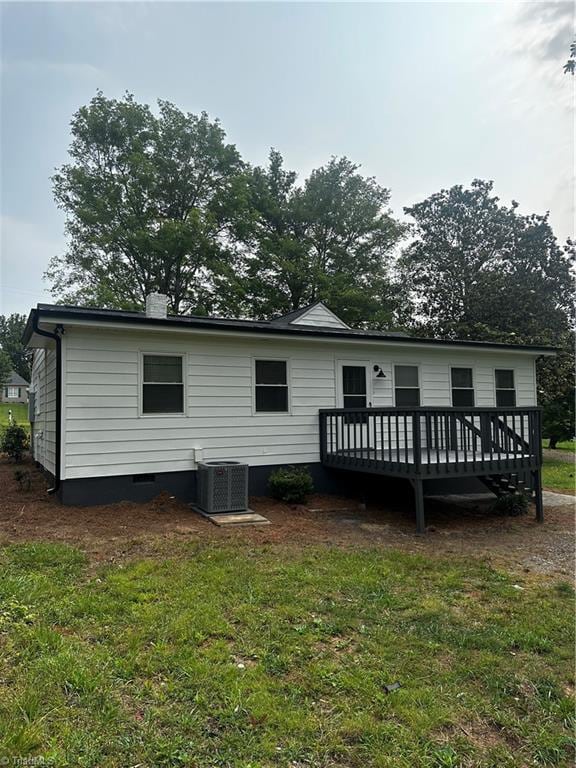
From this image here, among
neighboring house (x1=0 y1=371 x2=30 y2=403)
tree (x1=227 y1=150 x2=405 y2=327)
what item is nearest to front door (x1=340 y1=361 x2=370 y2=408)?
tree (x1=227 y1=150 x2=405 y2=327)

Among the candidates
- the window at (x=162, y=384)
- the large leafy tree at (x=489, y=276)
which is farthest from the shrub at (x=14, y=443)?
the large leafy tree at (x=489, y=276)

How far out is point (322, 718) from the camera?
87.4 inches

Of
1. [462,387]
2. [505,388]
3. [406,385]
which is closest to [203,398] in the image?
[406,385]

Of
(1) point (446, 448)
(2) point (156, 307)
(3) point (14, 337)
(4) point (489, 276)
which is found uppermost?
(3) point (14, 337)

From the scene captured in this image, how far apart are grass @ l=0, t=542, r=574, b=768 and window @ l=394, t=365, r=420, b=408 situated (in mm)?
5351

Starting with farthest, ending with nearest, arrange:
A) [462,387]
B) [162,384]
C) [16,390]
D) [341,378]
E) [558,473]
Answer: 1. [16,390]
2. [558,473]
3. [462,387]
4. [341,378]
5. [162,384]

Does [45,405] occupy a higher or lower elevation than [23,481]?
higher

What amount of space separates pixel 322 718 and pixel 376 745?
29 cm

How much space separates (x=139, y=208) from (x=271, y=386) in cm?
1539

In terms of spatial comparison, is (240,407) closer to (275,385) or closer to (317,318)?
(275,385)

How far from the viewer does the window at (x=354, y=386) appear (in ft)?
29.3

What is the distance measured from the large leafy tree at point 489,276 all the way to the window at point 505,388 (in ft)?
23.9

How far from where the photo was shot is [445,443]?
23.0 feet

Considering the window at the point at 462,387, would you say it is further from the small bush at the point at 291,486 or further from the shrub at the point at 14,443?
the shrub at the point at 14,443
